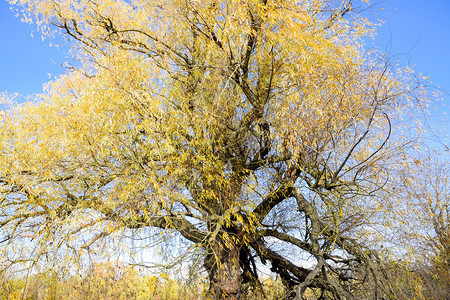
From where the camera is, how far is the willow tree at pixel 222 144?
466 centimetres

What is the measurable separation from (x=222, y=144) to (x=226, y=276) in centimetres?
235

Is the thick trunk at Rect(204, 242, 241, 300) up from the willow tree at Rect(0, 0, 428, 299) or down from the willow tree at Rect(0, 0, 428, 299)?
down

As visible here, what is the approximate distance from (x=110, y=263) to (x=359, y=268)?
3.99m

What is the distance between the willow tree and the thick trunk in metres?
0.03

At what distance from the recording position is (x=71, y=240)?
183 inches

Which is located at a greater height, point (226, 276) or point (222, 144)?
point (222, 144)

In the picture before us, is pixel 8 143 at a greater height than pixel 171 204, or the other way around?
pixel 8 143

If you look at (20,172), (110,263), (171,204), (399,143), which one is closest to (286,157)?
(399,143)

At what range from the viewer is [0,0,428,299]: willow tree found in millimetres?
4660

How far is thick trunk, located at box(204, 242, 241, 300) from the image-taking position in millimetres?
5629

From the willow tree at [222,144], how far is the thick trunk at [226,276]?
0.03 meters

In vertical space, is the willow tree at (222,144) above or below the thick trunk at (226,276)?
above

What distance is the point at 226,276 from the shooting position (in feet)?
19.0

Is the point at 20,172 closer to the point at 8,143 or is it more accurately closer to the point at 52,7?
the point at 8,143
